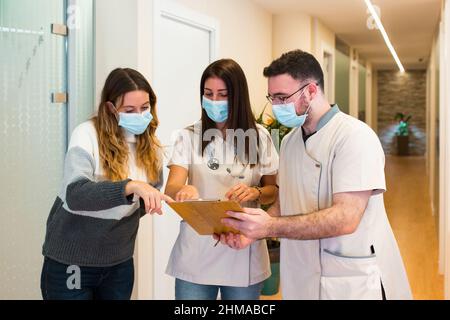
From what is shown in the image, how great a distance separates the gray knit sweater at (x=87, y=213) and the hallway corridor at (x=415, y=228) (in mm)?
2546

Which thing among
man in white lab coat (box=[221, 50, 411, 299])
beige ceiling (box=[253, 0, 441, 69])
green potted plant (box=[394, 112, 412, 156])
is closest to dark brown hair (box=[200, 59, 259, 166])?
man in white lab coat (box=[221, 50, 411, 299])

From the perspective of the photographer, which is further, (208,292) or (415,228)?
(415,228)

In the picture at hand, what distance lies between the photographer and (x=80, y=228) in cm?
169

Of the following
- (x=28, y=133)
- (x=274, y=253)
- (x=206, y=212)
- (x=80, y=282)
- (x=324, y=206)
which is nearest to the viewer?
(x=206, y=212)

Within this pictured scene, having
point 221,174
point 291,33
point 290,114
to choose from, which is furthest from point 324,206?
point 291,33

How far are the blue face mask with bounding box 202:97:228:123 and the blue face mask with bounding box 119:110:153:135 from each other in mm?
205

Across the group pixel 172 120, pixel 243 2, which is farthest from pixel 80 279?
pixel 243 2

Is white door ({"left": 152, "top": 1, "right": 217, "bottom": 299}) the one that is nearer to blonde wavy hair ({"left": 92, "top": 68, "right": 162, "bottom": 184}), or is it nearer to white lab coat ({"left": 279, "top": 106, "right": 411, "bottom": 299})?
blonde wavy hair ({"left": 92, "top": 68, "right": 162, "bottom": 184})

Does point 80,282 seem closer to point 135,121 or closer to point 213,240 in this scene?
point 213,240

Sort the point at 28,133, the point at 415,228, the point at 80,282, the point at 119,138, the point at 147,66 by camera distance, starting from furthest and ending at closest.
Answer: the point at 415,228 → the point at 147,66 → the point at 28,133 → the point at 119,138 → the point at 80,282

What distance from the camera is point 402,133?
15.3 metres

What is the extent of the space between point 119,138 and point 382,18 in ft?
17.7
